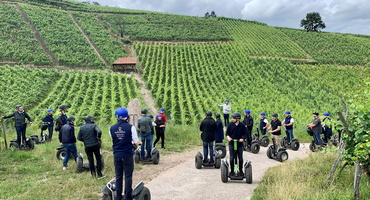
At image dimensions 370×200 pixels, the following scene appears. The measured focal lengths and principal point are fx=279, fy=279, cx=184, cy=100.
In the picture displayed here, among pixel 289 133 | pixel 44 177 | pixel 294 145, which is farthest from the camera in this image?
pixel 289 133

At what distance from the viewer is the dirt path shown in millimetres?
6855

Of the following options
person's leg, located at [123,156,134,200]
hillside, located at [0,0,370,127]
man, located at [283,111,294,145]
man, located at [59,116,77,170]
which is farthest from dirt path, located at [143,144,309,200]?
hillside, located at [0,0,370,127]

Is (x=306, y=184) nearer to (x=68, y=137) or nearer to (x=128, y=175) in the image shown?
(x=128, y=175)

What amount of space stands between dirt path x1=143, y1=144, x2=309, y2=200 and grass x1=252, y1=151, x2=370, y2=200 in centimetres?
50

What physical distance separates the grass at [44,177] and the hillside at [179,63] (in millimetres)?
9637

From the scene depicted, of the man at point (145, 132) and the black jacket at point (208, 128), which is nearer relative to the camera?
the black jacket at point (208, 128)

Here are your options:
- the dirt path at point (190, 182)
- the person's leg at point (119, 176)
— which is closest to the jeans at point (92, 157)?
the dirt path at point (190, 182)

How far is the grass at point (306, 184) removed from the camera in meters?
5.70

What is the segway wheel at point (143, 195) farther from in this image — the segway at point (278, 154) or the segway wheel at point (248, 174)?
the segway at point (278, 154)

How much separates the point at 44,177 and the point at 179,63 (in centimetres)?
3849

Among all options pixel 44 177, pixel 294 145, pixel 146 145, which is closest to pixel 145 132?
pixel 146 145

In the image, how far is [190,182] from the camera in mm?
7902

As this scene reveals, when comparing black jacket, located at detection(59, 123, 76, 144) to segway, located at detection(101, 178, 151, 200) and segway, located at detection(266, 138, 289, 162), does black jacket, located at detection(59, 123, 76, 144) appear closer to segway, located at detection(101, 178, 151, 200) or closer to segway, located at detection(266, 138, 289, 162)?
segway, located at detection(101, 178, 151, 200)

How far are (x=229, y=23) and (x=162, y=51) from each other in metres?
39.7
